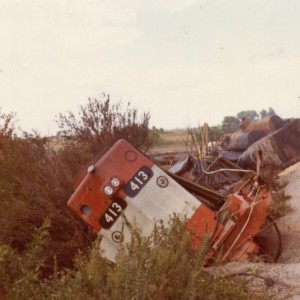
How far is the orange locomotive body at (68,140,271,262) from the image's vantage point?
23.2 ft

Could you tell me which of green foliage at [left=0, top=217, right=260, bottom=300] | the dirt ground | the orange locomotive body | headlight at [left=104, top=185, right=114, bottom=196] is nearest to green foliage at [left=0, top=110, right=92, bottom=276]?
the orange locomotive body

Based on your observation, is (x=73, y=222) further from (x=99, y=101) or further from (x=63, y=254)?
(x=99, y=101)

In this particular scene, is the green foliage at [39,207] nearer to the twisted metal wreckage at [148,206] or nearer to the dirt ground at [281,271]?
the twisted metal wreckage at [148,206]

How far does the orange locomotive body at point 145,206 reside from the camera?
23.2 feet

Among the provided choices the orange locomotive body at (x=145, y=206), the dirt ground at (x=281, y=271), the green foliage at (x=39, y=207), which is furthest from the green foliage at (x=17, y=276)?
the green foliage at (x=39, y=207)

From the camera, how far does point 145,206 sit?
7.15 metres

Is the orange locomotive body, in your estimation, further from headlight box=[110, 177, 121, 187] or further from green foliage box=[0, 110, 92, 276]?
green foliage box=[0, 110, 92, 276]

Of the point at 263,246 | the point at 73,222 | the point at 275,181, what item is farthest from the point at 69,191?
the point at 275,181

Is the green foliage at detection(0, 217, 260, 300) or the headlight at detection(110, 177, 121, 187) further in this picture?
the headlight at detection(110, 177, 121, 187)

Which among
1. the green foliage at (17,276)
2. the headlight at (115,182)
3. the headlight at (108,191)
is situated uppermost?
the headlight at (115,182)

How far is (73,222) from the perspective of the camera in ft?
31.2

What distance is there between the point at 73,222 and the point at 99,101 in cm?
479

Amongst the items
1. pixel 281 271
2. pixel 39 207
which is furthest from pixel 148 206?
pixel 39 207

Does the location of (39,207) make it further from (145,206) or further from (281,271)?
(281,271)
